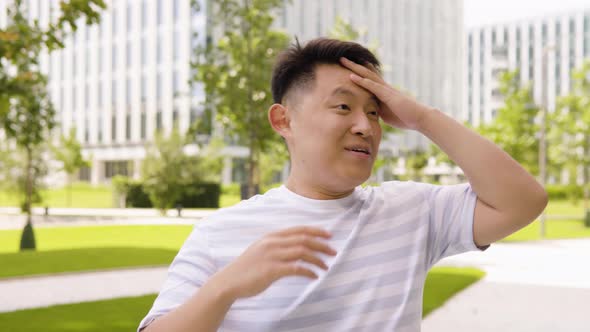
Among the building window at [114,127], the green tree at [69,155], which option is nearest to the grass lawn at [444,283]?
the green tree at [69,155]

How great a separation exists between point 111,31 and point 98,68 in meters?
3.72

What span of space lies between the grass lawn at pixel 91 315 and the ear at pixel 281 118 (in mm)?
5950

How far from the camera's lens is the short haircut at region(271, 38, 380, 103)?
2.21 metres

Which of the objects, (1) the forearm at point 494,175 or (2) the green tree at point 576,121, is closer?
(1) the forearm at point 494,175

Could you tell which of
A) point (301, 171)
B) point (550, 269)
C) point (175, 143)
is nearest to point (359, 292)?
point (301, 171)

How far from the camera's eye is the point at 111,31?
60.6 metres

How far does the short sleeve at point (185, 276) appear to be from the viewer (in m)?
1.78

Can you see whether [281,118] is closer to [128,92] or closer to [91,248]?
[91,248]

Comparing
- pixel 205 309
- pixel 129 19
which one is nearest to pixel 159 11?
pixel 129 19

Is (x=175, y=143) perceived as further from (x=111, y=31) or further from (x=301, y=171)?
(x=111, y=31)

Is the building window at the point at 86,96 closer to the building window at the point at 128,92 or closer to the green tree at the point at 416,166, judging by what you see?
the building window at the point at 128,92

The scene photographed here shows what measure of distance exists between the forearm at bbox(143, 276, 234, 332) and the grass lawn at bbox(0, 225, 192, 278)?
11661mm

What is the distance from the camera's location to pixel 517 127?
3341 centimetres

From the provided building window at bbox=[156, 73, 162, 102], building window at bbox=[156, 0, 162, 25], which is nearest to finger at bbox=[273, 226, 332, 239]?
building window at bbox=[156, 73, 162, 102]
